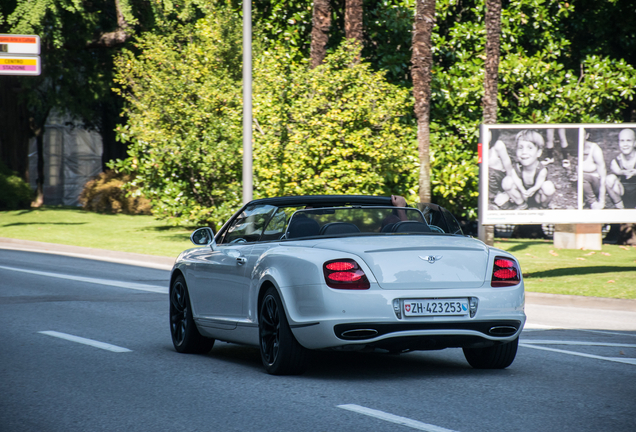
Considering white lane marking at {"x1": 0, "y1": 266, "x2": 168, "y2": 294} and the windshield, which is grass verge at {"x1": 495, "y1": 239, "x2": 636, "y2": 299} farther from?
the windshield

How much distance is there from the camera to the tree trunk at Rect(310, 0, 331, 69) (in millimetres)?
24234

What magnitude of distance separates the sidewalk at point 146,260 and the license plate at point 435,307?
6.58m

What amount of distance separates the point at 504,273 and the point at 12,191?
3852 cm

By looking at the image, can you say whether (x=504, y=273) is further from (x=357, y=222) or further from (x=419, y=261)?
(x=357, y=222)

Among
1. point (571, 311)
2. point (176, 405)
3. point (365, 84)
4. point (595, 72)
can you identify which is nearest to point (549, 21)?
point (595, 72)

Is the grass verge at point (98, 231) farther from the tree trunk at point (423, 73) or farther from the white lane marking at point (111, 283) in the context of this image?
the tree trunk at point (423, 73)

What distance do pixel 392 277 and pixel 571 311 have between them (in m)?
6.56

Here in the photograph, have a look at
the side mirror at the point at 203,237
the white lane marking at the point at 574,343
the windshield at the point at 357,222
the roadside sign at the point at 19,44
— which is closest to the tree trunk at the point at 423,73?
the roadside sign at the point at 19,44

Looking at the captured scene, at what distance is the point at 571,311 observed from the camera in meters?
12.2

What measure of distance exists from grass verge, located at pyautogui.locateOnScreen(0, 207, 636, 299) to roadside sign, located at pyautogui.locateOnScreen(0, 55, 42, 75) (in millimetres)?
4874

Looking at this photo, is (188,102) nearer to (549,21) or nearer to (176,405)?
(549,21)

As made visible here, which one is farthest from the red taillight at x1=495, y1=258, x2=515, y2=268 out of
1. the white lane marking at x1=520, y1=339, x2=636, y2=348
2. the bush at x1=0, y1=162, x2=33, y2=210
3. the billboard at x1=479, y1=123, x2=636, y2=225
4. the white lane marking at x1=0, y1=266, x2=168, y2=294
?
the bush at x1=0, y1=162, x2=33, y2=210

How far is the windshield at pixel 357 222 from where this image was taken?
23.2 ft

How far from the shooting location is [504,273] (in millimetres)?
6754
